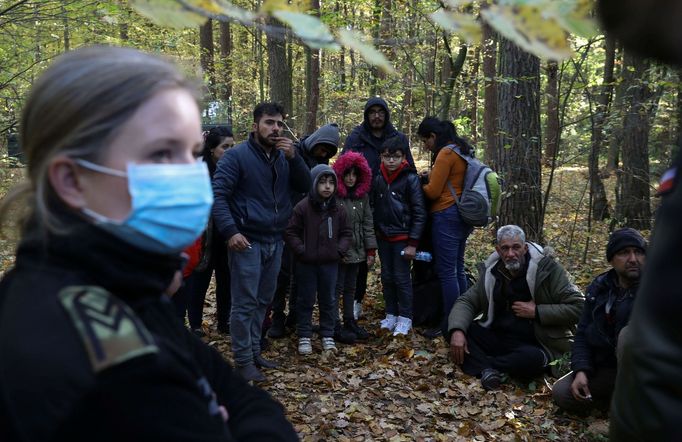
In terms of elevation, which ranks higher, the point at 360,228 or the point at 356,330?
the point at 360,228

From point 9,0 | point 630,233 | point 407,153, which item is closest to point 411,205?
point 407,153

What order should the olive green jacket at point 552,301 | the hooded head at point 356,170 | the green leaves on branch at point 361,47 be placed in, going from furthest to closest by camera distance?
the hooded head at point 356,170 → the olive green jacket at point 552,301 → the green leaves on branch at point 361,47

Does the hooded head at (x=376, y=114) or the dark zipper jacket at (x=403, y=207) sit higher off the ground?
the hooded head at (x=376, y=114)

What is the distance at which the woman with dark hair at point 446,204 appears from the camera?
603cm

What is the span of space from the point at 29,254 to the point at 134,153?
27cm

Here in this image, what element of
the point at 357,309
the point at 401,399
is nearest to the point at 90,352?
the point at 401,399

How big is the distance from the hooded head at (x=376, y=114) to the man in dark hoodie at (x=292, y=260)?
48cm

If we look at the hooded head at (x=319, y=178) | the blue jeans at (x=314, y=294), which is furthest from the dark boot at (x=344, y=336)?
the hooded head at (x=319, y=178)

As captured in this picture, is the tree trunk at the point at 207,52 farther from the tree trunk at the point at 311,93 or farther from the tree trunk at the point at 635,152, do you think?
the tree trunk at the point at 635,152

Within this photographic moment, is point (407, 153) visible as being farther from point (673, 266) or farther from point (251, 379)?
point (673, 266)

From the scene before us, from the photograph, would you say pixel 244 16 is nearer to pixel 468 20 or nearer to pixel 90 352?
pixel 468 20

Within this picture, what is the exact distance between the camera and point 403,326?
6.16 m

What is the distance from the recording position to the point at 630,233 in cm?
425

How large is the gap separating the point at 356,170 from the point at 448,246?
1.36 m
